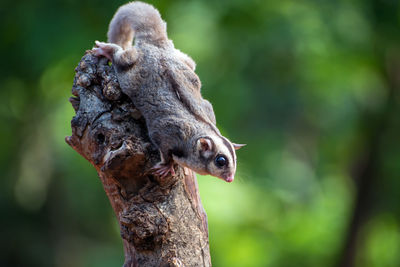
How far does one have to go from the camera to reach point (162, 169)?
398 centimetres

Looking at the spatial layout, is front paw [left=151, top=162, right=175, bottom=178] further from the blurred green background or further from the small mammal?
the blurred green background

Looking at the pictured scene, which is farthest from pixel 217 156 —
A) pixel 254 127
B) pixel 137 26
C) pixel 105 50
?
pixel 254 127

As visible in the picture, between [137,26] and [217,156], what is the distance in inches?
58.2

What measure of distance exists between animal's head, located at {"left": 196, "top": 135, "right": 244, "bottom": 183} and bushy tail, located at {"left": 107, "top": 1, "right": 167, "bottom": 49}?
43.8 inches

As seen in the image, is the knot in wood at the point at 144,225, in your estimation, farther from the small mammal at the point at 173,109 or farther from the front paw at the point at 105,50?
the front paw at the point at 105,50

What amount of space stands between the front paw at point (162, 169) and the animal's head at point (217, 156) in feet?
1.13

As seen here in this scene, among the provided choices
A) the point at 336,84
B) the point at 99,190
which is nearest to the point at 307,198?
the point at 336,84

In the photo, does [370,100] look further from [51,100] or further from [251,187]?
[51,100]

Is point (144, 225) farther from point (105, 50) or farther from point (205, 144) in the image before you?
point (105, 50)

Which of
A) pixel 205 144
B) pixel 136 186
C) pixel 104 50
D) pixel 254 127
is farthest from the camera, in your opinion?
pixel 254 127

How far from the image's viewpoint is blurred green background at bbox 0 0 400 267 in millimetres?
9562

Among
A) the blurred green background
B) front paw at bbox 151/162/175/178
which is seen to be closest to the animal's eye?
front paw at bbox 151/162/175/178

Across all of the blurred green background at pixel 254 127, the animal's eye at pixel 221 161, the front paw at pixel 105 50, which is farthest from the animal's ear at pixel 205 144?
the blurred green background at pixel 254 127

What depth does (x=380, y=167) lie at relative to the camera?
1181 cm
